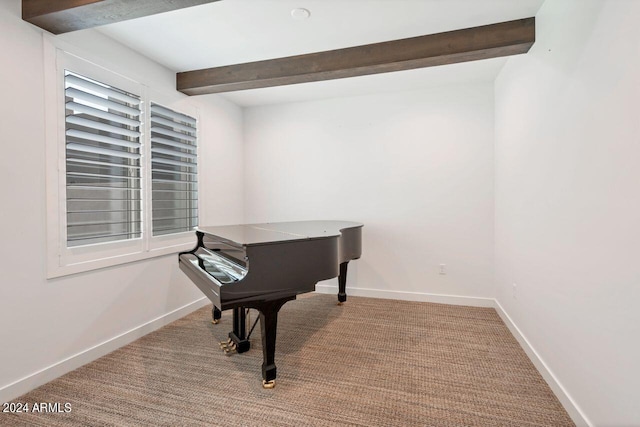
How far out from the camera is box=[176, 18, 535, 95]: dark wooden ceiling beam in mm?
2301

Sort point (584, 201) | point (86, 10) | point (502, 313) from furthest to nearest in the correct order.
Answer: point (502, 313), point (86, 10), point (584, 201)

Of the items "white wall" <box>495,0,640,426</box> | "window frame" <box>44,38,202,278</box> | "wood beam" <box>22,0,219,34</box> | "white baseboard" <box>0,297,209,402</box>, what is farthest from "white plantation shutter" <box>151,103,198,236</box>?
"white wall" <box>495,0,640,426</box>

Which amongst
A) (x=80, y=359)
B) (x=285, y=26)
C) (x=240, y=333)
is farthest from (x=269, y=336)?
(x=285, y=26)

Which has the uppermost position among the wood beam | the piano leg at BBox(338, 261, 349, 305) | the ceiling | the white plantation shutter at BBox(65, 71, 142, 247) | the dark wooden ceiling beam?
the ceiling

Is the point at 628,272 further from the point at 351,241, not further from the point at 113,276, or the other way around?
the point at 113,276

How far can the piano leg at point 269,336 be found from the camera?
1983mm

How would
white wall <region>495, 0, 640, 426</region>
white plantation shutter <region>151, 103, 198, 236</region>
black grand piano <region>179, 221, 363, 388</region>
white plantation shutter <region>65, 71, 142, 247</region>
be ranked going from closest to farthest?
white wall <region>495, 0, 640, 426</region> → black grand piano <region>179, 221, 363, 388</region> → white plantation shutter <region>65, 71, 142, 247</region> → white plantation shutter <region>151, 103, 198, 236</region>

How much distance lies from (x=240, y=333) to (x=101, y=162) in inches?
70.7

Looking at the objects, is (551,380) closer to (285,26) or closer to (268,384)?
(268,384)

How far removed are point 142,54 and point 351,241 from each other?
264 centimetres

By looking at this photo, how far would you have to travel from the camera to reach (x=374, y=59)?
260 cm

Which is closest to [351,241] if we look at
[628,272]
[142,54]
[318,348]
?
[318,348]

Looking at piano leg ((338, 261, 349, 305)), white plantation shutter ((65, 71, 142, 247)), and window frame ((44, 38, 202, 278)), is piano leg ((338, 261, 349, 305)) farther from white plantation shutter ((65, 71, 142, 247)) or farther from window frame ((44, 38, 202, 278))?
white plantation shutter ((65, 71, 142, 247))

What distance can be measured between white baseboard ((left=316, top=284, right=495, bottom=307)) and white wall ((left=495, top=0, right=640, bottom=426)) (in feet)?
3.34
